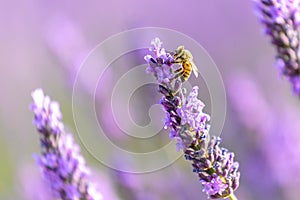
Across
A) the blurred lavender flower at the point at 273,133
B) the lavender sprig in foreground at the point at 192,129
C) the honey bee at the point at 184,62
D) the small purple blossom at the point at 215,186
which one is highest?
the blurred lavender flower at the point at 273,133

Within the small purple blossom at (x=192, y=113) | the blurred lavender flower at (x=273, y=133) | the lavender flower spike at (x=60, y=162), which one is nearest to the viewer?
the small purple blossom at (x=192, y=113)

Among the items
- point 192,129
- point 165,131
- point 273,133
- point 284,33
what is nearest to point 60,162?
point 192,129

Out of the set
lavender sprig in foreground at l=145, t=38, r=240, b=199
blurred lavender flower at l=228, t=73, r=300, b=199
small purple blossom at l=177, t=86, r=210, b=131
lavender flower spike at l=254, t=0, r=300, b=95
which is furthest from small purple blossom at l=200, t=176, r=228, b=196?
blurred lavender flower at l=228, t=73, r=300, b=199

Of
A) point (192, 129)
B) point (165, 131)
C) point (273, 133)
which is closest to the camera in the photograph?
point (192, 129)

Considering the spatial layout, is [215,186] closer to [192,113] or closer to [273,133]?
[192,113]

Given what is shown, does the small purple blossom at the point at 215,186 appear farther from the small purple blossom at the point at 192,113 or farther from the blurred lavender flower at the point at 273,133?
the blurred lavender flower at the point at 273,133

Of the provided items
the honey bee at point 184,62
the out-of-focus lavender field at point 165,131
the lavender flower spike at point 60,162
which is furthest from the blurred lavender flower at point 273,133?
the lavender flower spike at point 60,162

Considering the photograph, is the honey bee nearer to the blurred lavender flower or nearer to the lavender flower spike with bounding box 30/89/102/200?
the lavender flower spike with bounding box 30/89/102/200
